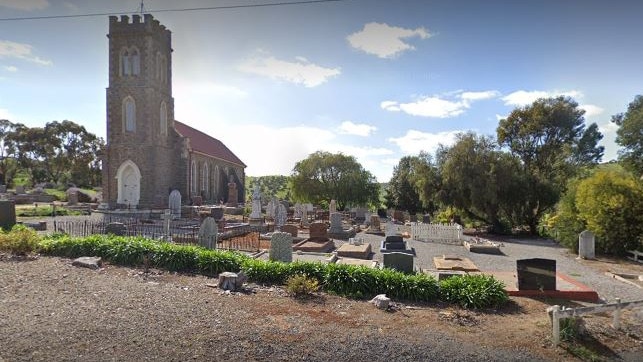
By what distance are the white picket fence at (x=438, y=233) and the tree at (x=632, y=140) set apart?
61.9ft

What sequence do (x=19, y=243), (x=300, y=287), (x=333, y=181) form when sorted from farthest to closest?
(x=333, y=181)
(x=19, y=243)
(x=300, y=287)

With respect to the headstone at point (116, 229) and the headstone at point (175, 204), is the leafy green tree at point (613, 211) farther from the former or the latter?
the headstone at point (175, 204)

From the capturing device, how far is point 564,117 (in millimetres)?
34719

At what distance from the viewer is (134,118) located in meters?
32.2

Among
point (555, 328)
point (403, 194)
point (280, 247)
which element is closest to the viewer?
point (555, 328)

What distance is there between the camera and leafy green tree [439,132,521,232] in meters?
24.6

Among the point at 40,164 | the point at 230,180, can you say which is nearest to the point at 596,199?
the point at 230,180

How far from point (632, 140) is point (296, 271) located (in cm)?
3213

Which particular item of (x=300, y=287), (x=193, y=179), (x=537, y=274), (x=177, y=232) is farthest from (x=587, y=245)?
(x=193, y=179)

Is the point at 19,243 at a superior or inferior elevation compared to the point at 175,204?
inferior

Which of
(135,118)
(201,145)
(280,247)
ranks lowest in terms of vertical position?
(280,247)

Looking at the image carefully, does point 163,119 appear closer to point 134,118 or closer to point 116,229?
point 134,118

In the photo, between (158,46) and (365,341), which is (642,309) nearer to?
(365,341)

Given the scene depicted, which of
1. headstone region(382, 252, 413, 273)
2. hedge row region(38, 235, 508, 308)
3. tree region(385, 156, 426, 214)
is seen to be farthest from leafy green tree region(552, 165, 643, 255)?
tree region(385, 156, 426, 214)
